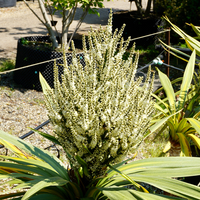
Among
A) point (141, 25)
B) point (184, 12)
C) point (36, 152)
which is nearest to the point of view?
point (36, 152)

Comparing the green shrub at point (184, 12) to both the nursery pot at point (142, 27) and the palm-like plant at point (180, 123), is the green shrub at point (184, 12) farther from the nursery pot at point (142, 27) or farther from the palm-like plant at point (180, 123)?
the palm-like plant at point (180, 123)

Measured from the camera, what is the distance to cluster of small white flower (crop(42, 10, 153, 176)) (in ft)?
3.86

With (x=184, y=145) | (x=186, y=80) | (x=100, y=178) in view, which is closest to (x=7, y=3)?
(x=186, y=80)

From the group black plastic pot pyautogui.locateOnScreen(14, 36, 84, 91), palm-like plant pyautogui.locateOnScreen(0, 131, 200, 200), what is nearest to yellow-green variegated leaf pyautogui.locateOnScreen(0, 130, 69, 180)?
palm-like plant pyautogui.locateOnScreen(0, 131, 200, 200)

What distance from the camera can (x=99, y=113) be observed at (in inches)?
46.4

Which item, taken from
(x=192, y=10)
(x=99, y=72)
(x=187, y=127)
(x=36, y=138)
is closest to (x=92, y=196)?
(x=99, y=72)

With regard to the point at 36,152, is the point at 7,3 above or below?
above

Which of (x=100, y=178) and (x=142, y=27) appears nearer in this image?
(x=100, y=178)

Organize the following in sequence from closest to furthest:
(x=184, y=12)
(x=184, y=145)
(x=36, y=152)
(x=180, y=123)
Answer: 1. (x=36, y=152)
2. (x=184, y=145)
3. (x=180, y=123)
4. (x=184, y=12)

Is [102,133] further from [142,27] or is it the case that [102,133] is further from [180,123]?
[142,27]

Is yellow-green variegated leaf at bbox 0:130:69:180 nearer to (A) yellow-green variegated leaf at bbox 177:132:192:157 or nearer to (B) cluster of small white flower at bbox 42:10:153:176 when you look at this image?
(B) cluster of small white flower at bbox 42:10:153:176

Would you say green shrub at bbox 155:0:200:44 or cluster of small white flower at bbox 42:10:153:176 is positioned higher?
green shrub at bbox 155:0:200:44

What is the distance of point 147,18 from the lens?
7.86 m

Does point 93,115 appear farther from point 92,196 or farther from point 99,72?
point 92,196
